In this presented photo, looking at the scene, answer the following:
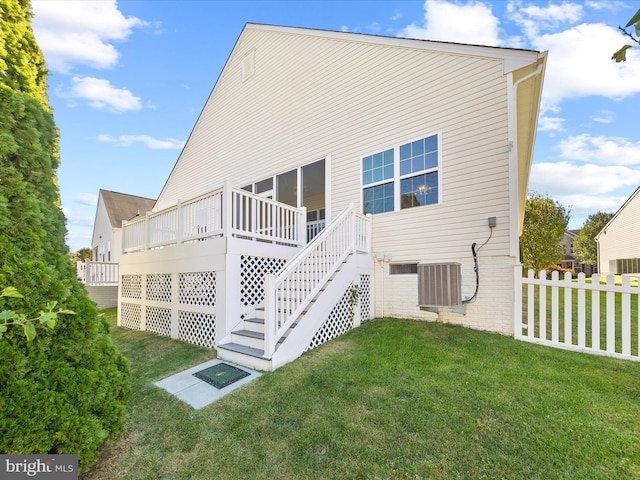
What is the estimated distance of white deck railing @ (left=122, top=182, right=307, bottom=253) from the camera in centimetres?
522

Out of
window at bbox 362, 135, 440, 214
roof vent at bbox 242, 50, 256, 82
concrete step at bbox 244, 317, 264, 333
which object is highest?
roof vent at bbox 242, 50, 256, 82

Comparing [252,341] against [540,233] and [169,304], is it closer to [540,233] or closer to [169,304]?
[169,304]

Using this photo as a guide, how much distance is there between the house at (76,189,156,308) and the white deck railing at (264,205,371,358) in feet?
36.6

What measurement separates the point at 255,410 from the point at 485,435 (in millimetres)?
2133

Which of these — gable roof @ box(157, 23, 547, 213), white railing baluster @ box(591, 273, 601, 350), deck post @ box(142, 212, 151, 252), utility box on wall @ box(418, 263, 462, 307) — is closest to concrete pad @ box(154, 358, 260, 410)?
utility box on wall @ box(418, 263, 462, 307)

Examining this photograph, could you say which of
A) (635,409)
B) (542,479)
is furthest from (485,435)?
(635,409)

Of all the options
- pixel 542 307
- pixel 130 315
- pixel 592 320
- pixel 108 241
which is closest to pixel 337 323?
pixel 542 307

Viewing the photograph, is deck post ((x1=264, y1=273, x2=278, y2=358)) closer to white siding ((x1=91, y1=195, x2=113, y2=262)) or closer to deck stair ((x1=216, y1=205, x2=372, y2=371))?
deck stair ((x1=216, y1=205, x2=372, y2=371))

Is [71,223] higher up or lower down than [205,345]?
higher up

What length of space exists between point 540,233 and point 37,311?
20.7 metres

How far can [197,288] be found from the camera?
225 inches

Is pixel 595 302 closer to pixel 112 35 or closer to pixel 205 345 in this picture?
pixel 205 345

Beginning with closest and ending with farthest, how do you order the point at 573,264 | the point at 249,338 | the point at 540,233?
the point at 249,338 < the point at 540,233 < the point at 573,264

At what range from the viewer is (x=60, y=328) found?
2148 mm
